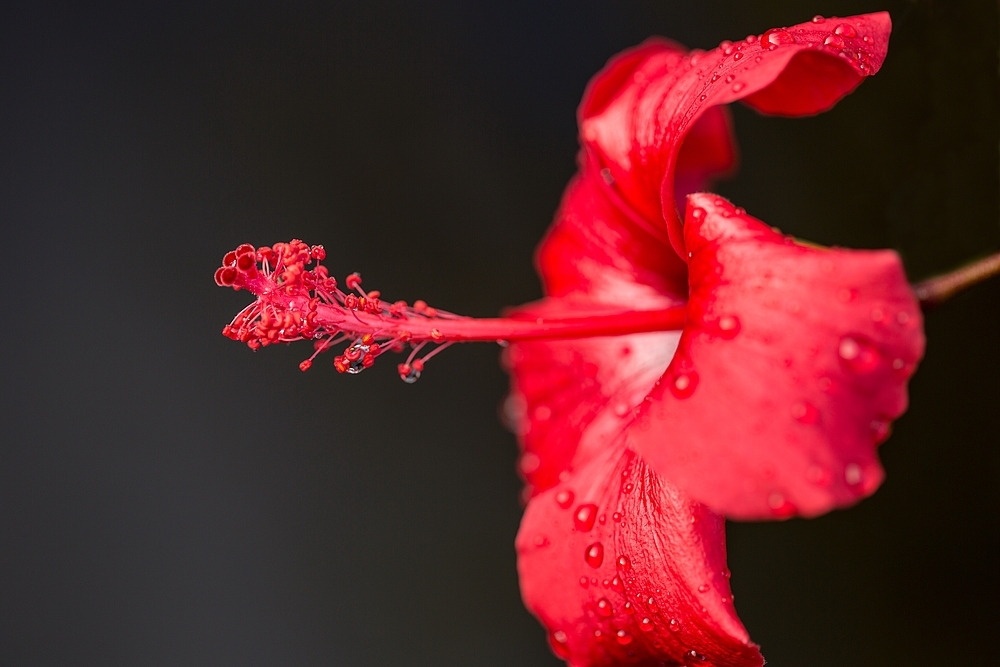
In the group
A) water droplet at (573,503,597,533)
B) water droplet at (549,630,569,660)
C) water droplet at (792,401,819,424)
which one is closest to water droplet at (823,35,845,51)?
water droplet at (792,401,819,424)

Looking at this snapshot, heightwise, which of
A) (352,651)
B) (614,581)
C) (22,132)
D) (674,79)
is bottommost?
(352,651)

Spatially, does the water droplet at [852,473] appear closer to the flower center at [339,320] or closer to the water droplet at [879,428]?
the water droplet at [879,428]

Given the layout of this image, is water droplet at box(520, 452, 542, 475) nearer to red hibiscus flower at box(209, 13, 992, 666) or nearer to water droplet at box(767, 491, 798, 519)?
red hibiscus flower at box(209, 13, 992, 666)

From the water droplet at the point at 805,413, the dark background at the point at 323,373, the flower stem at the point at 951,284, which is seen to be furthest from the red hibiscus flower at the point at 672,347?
the dark background at the point at 323,373

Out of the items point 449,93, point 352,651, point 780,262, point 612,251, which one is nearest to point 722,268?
point 780,262

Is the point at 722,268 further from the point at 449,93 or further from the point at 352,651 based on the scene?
the point at 352,651
